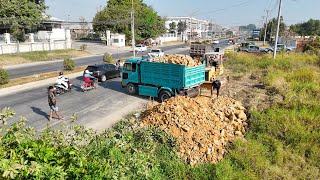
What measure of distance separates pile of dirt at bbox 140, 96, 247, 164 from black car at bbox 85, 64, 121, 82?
37.7ft

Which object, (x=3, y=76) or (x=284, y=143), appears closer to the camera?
(x=284, y=143)

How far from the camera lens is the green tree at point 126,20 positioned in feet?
210

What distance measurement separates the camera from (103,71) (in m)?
21.4

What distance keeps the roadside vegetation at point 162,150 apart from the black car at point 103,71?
37.9 feet

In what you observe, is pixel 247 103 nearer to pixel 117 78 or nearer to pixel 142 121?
pixel 142 121

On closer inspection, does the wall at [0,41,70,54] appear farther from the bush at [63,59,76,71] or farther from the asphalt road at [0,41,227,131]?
the asphalt road at [0,41,227,131]

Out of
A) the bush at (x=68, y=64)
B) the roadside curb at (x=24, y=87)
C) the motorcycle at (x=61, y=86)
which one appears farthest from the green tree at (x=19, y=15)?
the motorcycle at (x=61, y=86)

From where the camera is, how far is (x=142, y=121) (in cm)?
1028

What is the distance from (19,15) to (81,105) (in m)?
34.1

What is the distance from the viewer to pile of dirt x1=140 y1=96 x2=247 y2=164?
8795 millimetres

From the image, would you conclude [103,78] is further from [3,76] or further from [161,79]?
[161,79]

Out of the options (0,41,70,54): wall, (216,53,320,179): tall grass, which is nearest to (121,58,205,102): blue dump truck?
(216,53,320,179): tall grass

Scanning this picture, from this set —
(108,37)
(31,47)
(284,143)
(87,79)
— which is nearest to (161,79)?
(87,79)

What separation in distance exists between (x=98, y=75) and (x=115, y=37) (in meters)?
41.9
